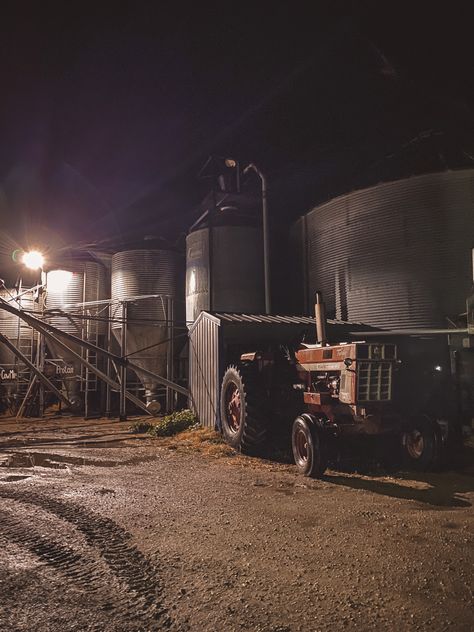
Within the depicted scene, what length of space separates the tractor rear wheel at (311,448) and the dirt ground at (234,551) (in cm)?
23

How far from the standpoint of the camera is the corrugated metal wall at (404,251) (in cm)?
1359

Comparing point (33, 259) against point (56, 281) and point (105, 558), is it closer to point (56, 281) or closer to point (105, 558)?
point (56, 281)

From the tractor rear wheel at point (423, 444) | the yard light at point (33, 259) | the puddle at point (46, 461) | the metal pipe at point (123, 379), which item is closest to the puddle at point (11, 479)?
the puddle at point (46, 461)

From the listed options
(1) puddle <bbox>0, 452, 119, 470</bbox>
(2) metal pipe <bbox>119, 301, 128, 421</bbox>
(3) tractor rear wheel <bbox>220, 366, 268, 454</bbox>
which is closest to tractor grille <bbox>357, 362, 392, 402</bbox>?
(3) tractor rear wheel <bbox>220, 366, 268, 454</bbox>

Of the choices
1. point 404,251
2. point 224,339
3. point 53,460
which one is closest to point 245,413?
point 224,339

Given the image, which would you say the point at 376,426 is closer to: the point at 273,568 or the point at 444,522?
the point at 444,522

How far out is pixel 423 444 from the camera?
778 centimetres

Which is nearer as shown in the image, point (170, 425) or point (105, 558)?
point (105, 558)

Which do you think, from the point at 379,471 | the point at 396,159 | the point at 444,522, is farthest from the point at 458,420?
the point at 396,159

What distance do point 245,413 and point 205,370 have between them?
4.00 metres

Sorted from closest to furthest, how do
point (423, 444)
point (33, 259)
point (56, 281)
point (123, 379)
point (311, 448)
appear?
point (311, 448)
point (423, 444)
point (123, 379)
point (33, 259)
point (56, 281)

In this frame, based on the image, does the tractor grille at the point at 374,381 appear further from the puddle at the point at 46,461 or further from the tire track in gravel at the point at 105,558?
the puddle at the point at 46,461

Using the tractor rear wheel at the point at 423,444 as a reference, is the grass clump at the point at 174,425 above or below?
below

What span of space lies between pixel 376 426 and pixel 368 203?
964 centimetres
